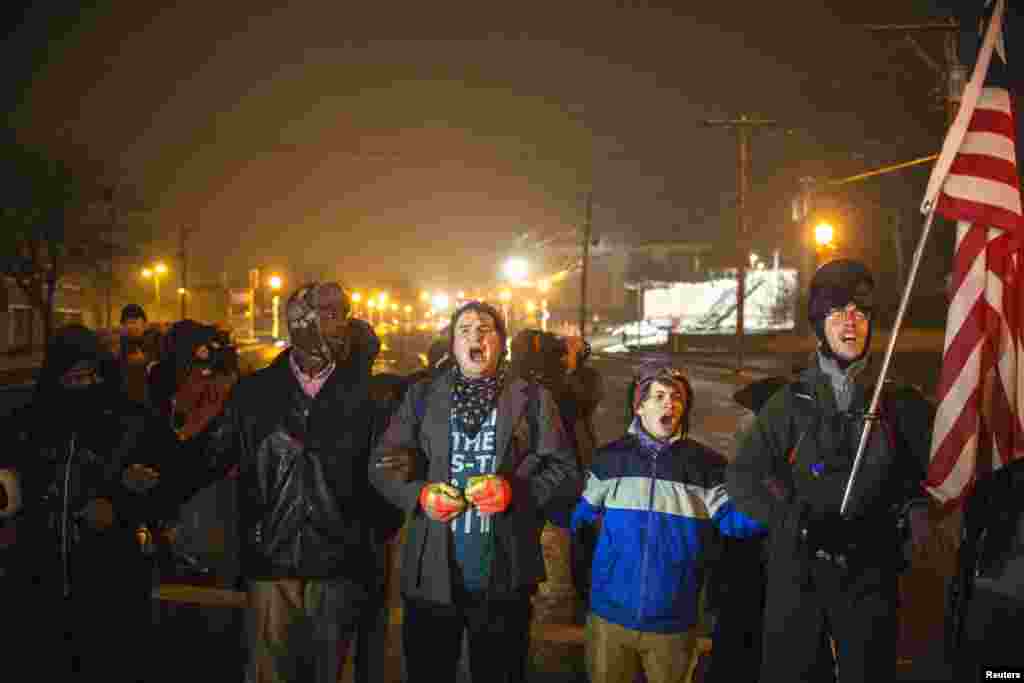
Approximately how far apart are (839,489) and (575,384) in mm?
2804

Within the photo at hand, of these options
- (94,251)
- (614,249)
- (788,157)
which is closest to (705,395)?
(788,157)

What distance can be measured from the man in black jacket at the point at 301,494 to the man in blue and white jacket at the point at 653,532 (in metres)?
1.12

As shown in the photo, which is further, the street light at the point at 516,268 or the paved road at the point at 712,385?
the street light at the point at 516,268

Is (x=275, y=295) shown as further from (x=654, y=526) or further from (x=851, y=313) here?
(x=851, y=313)

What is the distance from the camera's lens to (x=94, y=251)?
4759 centimetres

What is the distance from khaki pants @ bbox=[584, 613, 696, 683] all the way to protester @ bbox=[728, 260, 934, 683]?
355mm

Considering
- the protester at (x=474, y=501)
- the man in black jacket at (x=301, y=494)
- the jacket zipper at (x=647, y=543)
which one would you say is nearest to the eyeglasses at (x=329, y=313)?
the man in black jacket at (x=301, y=494)

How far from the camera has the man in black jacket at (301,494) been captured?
360 centimetres

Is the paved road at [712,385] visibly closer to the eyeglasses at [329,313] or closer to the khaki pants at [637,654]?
the khaki pants at [637,654]

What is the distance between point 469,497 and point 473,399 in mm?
477

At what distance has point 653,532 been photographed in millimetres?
3551

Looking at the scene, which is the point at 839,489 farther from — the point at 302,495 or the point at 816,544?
the point at 302,495

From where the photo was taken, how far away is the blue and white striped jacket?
3496 mm

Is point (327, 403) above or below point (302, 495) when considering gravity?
above
